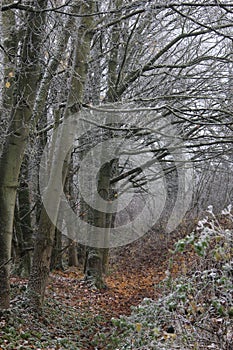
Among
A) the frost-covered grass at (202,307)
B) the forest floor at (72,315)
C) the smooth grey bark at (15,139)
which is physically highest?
the smooth grey bark at (15,139)

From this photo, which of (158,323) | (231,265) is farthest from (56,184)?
(231,265)

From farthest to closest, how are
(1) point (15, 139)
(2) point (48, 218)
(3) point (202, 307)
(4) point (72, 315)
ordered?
(4) point (72, 315)
(2) point (48, 218)
(1) point (15, 139)
(3) point (202, 307)

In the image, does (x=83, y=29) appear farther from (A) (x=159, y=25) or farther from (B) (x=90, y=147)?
(B) (x=90, y=147)

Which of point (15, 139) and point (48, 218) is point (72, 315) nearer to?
point (48, 218)

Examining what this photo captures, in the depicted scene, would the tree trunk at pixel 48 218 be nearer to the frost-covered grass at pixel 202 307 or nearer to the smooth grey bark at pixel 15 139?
the smooth grey bark at pixel 15 139

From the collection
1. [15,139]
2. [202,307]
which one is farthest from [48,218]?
[202,307]

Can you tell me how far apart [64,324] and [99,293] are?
3.49 m

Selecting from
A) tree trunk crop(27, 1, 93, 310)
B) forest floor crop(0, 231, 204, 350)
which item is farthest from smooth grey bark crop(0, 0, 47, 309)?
tree trunk crop(27, 1, 93, 310)

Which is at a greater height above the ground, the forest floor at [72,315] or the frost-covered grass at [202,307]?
the frost-covered grass at [202,307]

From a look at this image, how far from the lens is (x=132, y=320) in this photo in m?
6.09

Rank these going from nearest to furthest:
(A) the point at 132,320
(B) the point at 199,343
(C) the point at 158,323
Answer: (B) the point at 199,343 < (C) the point at 158,323 < (A) the point at 132,320

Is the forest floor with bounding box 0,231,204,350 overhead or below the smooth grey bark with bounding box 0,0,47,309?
below

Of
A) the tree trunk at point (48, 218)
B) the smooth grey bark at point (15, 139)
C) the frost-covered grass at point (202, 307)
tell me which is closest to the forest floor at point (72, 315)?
the tree trunk at point (48, 218)

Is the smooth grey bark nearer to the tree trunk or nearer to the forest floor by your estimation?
the forest floor
